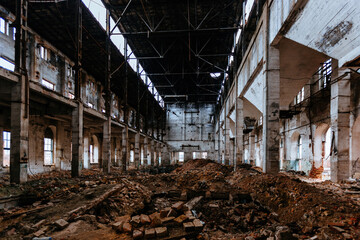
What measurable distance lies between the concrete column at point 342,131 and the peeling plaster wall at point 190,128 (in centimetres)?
2672

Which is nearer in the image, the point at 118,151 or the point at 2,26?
the point at 2,26

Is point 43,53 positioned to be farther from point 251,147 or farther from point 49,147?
point 251,147

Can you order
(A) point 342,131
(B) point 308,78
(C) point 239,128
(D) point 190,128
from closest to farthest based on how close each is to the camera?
(A) point 342,131 < (B) point 308,78 < (C) point 239,128 < (D) point 190,128

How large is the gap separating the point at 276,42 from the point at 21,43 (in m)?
9.98

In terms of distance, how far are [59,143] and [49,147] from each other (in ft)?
2.62

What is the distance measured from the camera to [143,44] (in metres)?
19.9

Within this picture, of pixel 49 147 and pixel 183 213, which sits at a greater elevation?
pixel 49 147

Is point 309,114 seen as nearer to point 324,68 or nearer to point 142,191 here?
point 324,68

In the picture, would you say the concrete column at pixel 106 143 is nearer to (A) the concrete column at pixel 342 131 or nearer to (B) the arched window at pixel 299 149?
(A) the concrete column at pixel 342 131

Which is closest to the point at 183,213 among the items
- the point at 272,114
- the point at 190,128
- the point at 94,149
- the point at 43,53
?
the point at 272,114

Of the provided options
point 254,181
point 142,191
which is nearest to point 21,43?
point 142,191

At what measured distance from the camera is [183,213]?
4.84 meters

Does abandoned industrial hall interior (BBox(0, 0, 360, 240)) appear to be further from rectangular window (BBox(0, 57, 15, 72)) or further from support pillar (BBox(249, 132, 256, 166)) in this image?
support pillar (BBox(249, 132, 256, 166))

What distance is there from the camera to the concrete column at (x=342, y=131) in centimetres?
938
